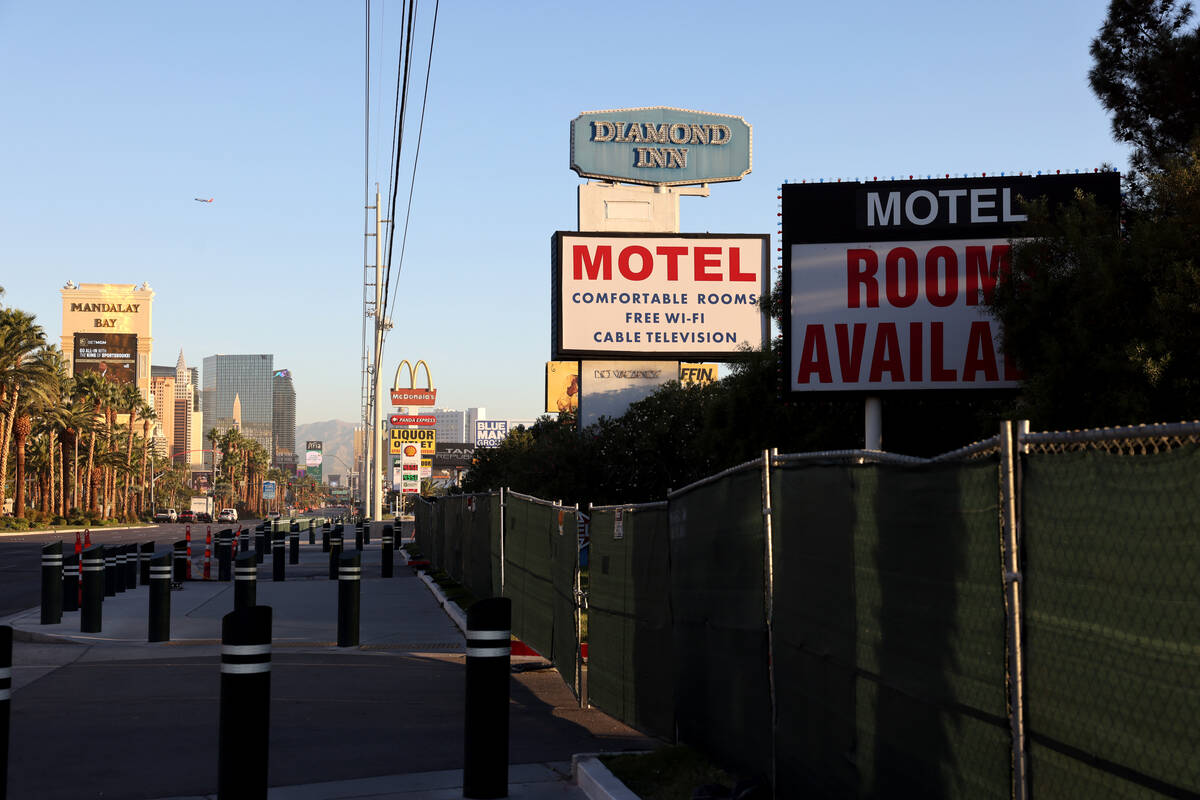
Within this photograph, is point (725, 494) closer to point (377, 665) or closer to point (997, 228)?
point (377, 665)

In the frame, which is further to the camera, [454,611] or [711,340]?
[711,340]

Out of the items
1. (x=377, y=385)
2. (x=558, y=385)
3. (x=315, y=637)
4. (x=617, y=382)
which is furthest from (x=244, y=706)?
(x=558, y=385)

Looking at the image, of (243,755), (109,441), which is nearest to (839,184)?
(243,755)

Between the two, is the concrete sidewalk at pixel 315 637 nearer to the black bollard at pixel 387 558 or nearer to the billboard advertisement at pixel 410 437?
the black bollard at pixel 387 558

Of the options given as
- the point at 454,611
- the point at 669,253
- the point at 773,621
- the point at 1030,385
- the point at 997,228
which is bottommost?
the point at 454,611

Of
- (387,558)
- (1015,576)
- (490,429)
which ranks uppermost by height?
(490,429)

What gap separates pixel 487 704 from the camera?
812 cm

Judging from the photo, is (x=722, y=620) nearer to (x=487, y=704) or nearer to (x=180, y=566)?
(x=487, y=704)

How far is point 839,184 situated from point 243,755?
12.5m

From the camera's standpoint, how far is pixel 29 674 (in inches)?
559

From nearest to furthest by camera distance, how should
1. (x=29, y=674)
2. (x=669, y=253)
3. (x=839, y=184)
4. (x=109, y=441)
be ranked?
(x=29, y=674)
(x=839, y=184)
(x=669, y=253)
(x=109, y=441)

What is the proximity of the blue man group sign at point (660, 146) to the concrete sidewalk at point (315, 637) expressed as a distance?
1972 cm

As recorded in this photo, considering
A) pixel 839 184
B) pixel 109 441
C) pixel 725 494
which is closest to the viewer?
pixel 725 494

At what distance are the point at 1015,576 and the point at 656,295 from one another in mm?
35702
